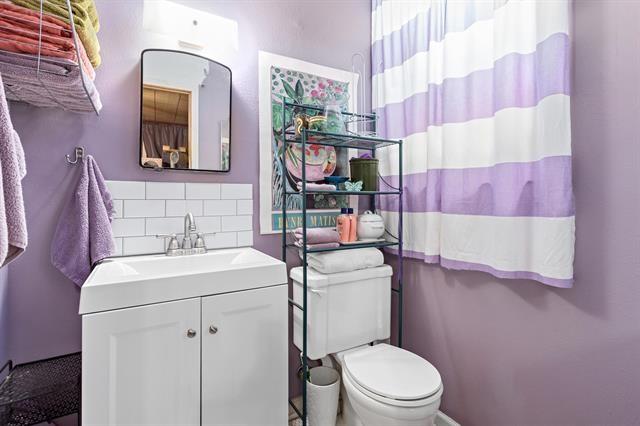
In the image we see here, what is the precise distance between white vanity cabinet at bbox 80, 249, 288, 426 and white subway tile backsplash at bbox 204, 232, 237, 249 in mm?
477

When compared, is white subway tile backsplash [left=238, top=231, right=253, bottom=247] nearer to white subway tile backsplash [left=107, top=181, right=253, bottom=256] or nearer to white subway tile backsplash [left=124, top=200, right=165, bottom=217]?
white subway tile backsplash [left=107, top=181, right=253, bottom=256]

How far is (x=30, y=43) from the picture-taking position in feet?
2.78

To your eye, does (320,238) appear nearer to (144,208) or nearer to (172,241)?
(172,241)

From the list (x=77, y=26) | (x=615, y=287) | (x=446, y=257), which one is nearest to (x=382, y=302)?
(x=446, y=257)

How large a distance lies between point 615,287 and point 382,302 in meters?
0.96

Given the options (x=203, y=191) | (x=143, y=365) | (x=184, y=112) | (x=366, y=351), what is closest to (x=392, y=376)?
(x=366, y=351)

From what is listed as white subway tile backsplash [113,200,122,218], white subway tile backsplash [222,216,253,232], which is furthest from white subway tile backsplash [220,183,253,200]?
white subway tile backsplash [113,200,122,218]

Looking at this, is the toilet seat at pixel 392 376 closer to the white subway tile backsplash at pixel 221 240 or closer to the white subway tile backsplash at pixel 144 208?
the white subway tile backsplash at pixel 221 240

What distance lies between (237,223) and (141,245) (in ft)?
1.48

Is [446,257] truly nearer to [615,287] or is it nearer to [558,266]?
[558,266]

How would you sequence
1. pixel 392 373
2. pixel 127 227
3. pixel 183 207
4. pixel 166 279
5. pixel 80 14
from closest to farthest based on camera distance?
pixel 80 14, pixel 166 279, pixel 392 373, pixel 127 227, pixel 183 207

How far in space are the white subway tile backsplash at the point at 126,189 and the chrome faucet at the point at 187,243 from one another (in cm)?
21

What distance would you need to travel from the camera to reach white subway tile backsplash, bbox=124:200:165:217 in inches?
55.6

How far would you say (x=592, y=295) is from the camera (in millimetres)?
1136
